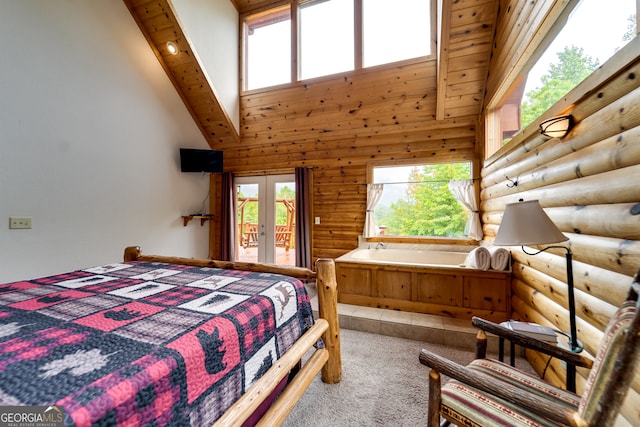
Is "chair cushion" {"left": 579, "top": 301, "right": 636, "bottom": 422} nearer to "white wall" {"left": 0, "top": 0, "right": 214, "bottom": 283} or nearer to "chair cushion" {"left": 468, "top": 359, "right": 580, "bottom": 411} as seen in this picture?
"chair cushion" {"left": 468, "top": 359, "right": 580, "bottom": 411}

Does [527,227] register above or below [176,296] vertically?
above

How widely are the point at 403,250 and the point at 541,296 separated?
85.4 inches

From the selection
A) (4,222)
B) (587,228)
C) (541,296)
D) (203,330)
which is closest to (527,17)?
(587,228)

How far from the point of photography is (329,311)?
1.88 metres

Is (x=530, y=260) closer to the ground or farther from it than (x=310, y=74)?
closer to the ground

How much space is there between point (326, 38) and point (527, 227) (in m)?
4.12

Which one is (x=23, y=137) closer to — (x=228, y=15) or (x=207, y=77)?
(x=207, y=77)

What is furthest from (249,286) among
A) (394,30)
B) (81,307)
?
(394,30)

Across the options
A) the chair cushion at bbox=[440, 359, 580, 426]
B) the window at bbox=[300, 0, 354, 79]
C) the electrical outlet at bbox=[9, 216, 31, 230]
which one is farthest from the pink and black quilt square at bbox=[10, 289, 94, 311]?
the window at bbox=[300, 0, 354, 79]

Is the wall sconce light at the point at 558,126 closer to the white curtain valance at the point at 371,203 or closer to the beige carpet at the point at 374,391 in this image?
the beige carpet at the point at 374,391

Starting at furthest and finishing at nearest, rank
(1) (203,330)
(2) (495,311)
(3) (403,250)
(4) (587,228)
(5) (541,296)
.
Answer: (3) (403,250), (2) (495,311), (5) (541,296), (4) (587,228), (1) (203,330)

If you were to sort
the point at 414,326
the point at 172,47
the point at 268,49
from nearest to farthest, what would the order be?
the point at 414,326 < the point at 172,47 < the point at 268,49

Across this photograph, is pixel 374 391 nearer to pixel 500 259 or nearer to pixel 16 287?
pixel 500 259

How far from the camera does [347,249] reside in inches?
178
